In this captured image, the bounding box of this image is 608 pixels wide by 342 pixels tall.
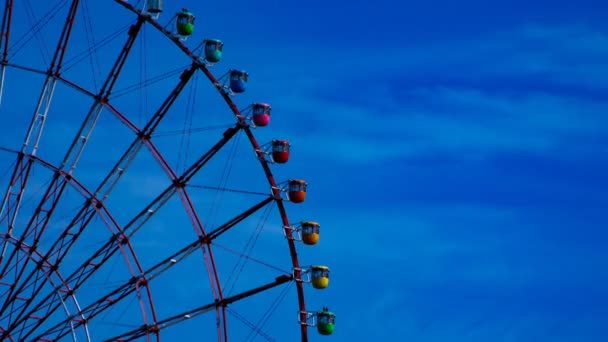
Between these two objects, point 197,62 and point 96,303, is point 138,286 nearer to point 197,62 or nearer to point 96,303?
point 96,303

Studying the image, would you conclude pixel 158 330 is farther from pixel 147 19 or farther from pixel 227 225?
pixel 147 19

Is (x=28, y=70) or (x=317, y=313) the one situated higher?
(x=28, y=70)

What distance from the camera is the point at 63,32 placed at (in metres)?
53.0

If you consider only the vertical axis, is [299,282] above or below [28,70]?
below

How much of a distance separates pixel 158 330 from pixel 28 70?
371 inches

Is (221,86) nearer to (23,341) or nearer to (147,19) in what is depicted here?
(147,19)

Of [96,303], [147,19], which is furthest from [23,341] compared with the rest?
[147,19]

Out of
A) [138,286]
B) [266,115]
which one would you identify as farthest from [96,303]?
[266,115]

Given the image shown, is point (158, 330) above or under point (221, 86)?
under

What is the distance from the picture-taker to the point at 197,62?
54219 mm

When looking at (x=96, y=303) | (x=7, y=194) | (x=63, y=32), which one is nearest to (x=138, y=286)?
(x=96, y=303)

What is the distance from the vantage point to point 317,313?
180 ft

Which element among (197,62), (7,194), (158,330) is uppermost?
(197,62)

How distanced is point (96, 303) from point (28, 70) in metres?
7.96
